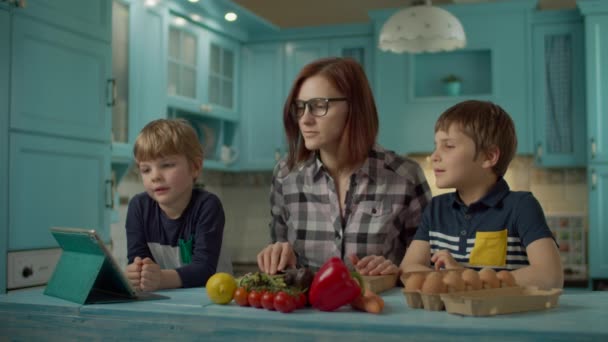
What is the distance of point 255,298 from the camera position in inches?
45.8

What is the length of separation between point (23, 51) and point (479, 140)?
→ 1856mm

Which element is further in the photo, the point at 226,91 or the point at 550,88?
the point at 226,91

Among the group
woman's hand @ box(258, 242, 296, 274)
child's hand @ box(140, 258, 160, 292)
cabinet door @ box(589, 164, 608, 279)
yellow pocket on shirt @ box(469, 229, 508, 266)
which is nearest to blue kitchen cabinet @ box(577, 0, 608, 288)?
cabinet door @ box(589, 164, 608, 279)

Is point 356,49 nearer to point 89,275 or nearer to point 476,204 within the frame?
point 476,204

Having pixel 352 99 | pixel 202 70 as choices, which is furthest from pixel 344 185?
pixel 202 70

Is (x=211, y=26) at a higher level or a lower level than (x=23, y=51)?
higher

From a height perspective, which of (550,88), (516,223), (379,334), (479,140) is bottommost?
(379,334)

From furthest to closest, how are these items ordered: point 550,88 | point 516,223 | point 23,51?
point 550,88 → point 23,51 → point 516,223

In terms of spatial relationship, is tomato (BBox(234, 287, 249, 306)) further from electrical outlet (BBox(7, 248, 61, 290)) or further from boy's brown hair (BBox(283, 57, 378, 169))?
electrical outlet (BBox(7, 248, 61, 290))

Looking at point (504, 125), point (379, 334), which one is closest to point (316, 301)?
point (379, 334)

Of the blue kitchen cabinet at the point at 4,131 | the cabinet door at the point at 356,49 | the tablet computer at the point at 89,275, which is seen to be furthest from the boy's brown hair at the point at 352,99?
the cabinet door at the point at 356,49

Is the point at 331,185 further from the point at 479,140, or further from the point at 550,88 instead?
the point at 550,88

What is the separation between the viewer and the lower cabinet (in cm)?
426

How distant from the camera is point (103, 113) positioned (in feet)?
10.3
